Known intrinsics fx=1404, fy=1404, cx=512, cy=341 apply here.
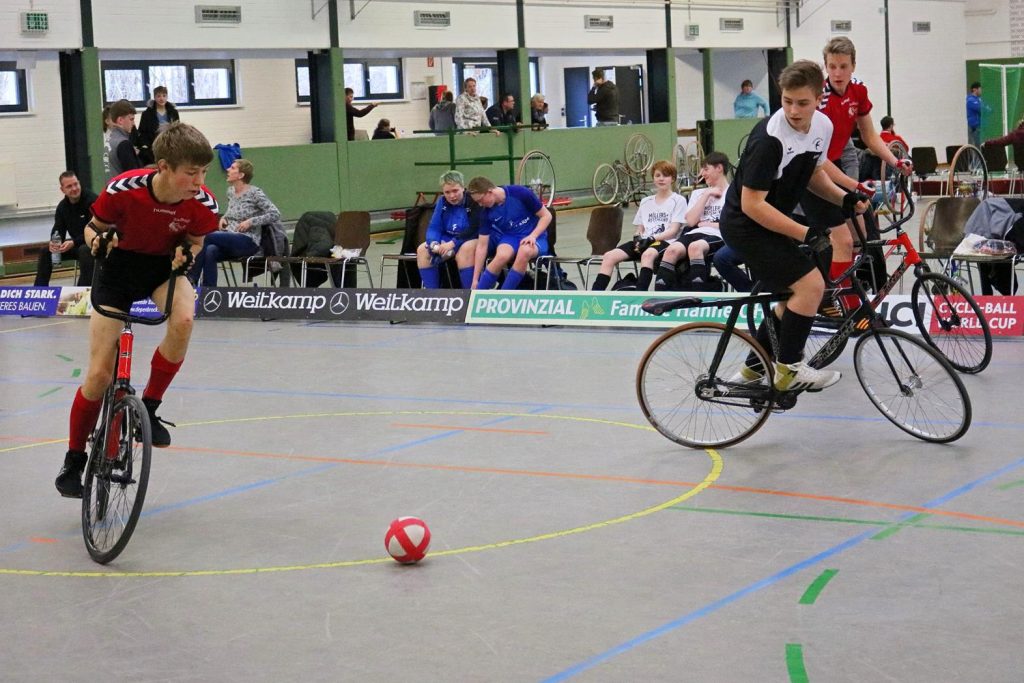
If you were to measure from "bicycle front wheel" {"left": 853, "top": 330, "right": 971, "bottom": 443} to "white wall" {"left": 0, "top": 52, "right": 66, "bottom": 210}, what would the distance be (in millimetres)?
17156

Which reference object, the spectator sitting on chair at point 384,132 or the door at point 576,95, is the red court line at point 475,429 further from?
the door at point 576,95

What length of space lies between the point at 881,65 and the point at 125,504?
94.3ft

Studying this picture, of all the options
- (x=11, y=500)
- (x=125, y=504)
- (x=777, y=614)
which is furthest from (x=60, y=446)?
(x=777, y=614)

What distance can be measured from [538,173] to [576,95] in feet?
26.7

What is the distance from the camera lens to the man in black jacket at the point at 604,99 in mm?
23969

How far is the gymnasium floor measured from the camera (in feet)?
12.5

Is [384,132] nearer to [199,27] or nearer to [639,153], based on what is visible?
[199,27]

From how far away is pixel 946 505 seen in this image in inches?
206

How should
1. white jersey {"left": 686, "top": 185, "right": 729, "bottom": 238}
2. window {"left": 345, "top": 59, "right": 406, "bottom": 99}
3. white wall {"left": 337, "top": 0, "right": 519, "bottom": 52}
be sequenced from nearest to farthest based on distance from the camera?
white jersey {"left": 686, "top": 185, "right": 729, "bottom": 238}, white wall {"left": 337, "top": 0, "right": 519, "bottom": 52}, window {"left": 345, "top": 59, "right": 406, "bottom": 99}

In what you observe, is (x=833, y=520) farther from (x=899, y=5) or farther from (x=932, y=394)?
(x=899, y=5)

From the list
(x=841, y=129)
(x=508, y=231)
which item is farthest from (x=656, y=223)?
(x=841, y=129)

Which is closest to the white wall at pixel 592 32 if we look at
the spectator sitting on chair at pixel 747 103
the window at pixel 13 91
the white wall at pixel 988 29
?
the spectator sitting on chair at pixel 747 103

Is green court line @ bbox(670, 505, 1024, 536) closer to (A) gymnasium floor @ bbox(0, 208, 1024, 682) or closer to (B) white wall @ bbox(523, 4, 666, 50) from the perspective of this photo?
(A) gymnasium floor @ bbox(0, 208, 1024, 682)

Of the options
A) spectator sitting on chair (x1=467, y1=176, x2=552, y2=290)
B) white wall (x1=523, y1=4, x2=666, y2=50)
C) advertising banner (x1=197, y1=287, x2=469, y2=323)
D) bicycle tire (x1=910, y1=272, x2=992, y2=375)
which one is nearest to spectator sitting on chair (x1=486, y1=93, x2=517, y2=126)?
white wall (x1=523, y1=4, x2=666, y2=50)
